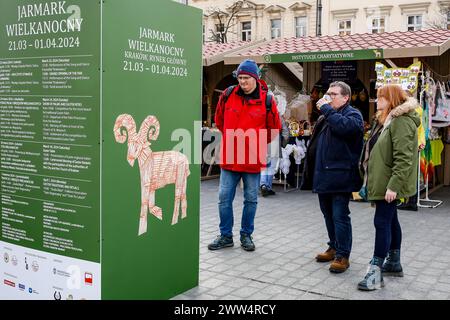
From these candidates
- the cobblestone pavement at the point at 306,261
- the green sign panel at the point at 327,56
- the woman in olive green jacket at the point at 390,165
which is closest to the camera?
the woman in olive green jacket at the point at 390,165

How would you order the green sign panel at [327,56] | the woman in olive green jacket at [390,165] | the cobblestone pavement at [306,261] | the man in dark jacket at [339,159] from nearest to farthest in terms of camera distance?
the woman in olive green jacket at [390,165], the cobblestone pavement at [306,261], the man in dark jacket at [339,159], the green sign panel at [327,56]

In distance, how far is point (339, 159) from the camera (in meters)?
4.89

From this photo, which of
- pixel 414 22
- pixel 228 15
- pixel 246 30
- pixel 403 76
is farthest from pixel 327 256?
pixel 246 30

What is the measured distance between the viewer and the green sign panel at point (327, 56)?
9.15m

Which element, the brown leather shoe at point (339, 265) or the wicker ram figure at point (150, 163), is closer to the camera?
the wicker ram figure at point (150, 163)

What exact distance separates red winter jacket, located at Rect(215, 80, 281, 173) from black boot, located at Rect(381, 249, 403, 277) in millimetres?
1551

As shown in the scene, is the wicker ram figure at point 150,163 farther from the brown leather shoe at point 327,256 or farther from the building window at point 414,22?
the building window at point 414,22

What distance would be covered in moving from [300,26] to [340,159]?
109 ft

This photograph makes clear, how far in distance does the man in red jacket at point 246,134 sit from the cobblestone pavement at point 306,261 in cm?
50

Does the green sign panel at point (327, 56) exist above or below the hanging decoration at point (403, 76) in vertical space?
above

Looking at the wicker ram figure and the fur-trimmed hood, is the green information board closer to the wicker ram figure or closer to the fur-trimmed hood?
the wicker ram figure

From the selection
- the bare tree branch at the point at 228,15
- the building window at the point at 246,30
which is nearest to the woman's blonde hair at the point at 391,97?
the bare tree branch at the point at 228,15
